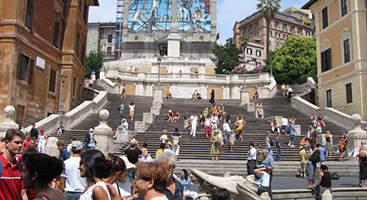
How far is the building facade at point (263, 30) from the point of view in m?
87.4

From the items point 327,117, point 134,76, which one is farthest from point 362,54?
point 134,76

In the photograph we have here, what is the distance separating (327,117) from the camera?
26.5 metres

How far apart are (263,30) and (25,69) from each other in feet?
255

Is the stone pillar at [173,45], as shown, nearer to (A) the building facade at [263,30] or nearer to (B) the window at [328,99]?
(A) the building facade at [263,30]

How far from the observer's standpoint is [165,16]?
70.1 meters

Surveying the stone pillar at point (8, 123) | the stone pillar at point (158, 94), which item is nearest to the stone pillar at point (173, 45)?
the stone pillar at point (158, 94)

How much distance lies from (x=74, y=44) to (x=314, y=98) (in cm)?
2322

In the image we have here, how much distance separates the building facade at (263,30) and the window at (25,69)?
66683mm

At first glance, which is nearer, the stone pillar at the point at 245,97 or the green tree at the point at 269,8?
the stone pillar at the point at 245,97

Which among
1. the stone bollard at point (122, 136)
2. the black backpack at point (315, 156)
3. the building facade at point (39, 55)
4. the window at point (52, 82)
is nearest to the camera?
the black backpack at point (315, 156)

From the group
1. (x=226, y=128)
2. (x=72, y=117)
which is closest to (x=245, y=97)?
(x=226, y=128)

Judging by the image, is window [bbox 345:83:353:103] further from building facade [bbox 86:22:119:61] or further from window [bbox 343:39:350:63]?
building facade [bbox 86:22:119:61]

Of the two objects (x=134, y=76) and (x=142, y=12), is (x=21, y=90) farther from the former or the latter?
(x=142, y=12)

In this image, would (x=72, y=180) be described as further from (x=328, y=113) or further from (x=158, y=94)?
(x=158, y=94)
